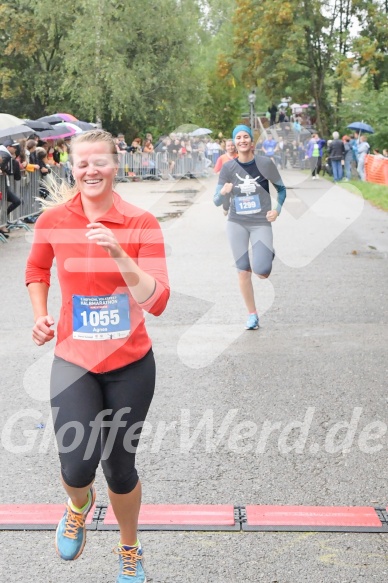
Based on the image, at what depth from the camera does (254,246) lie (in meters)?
8.80

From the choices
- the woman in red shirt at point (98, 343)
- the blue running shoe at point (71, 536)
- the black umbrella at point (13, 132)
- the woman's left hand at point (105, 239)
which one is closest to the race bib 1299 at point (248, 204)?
the woman in red shirt at point (98, 343)

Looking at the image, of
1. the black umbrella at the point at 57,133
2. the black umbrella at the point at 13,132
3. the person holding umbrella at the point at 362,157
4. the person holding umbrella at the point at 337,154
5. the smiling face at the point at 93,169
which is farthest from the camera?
the person holding umbrella at the point at 362,157

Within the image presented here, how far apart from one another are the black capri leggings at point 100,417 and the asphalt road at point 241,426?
464 mm

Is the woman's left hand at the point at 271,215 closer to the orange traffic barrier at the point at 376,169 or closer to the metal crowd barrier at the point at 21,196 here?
the metal crowd barrier at the point at 21,196

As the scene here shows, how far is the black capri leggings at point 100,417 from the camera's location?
11.5ft

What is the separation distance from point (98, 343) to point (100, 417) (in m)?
0.28

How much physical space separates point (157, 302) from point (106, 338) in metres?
0.30

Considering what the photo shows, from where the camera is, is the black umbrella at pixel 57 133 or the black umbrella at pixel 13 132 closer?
the black umbrella at pixel 13 132

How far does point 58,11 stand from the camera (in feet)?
152

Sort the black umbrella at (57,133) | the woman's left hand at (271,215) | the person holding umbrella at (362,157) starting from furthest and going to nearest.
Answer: the person holding umbrella at (362,157)
the black umbrella at (57,133)
the woman's left hand at (271,215)

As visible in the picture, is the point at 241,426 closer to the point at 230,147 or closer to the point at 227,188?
the point at 227,188

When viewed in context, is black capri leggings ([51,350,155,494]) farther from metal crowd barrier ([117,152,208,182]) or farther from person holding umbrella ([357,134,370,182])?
metal crowd barrier ([117,152,208,182])

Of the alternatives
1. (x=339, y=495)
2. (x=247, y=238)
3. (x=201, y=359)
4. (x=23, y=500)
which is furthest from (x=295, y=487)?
(x=247, y=238)

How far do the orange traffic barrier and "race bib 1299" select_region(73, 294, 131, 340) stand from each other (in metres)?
27.7
